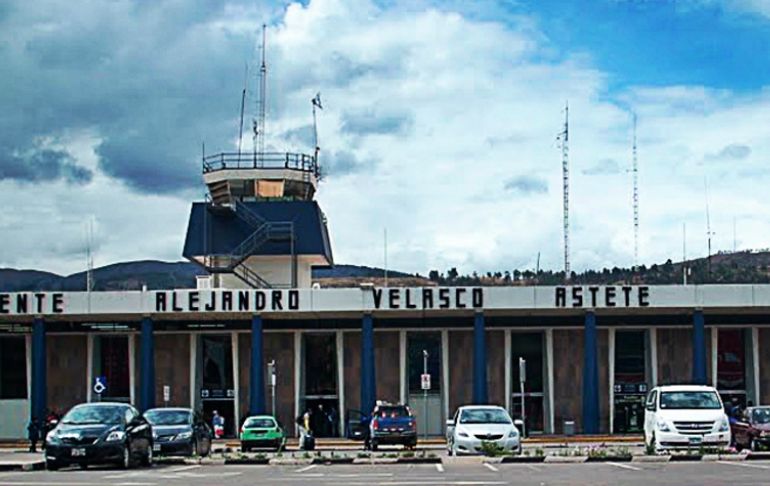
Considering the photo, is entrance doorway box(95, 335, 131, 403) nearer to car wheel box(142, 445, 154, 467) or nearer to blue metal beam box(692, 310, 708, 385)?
blue metal beam box(692, 310, 708, 385)

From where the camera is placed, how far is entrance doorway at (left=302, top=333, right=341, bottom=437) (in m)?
58.5

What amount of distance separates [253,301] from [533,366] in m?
13.3

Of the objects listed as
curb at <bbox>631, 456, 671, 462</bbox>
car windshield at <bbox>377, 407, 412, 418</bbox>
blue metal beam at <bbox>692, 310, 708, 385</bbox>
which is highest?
blue metal beam at <bbox>692, 310, 708, 385</bbox>

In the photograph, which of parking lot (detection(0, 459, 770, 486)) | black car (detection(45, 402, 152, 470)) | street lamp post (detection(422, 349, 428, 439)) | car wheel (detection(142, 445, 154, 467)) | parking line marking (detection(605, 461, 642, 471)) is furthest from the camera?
street lamp post (detection(422, 349, 428, 439))

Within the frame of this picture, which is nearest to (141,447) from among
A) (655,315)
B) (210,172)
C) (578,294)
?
(578,294)

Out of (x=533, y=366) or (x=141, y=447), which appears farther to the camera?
(x=533, y=366)

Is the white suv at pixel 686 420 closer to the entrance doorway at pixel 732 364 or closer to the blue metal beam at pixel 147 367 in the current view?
the entrance doorway at pixel 732 364

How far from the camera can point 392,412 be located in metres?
45.1

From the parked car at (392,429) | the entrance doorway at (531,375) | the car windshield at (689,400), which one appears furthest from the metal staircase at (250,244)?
the car windshield at (689,400)

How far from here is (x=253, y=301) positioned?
54.9 meters

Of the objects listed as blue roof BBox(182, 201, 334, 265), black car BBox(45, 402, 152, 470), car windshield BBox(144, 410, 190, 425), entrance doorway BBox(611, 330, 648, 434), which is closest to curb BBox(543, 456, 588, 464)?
black car BBox(45, 402, 152, 470)

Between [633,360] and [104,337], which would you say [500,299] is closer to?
[633,360]

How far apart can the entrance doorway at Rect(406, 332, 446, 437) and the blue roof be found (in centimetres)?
839

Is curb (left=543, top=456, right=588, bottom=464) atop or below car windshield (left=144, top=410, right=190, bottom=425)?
below
